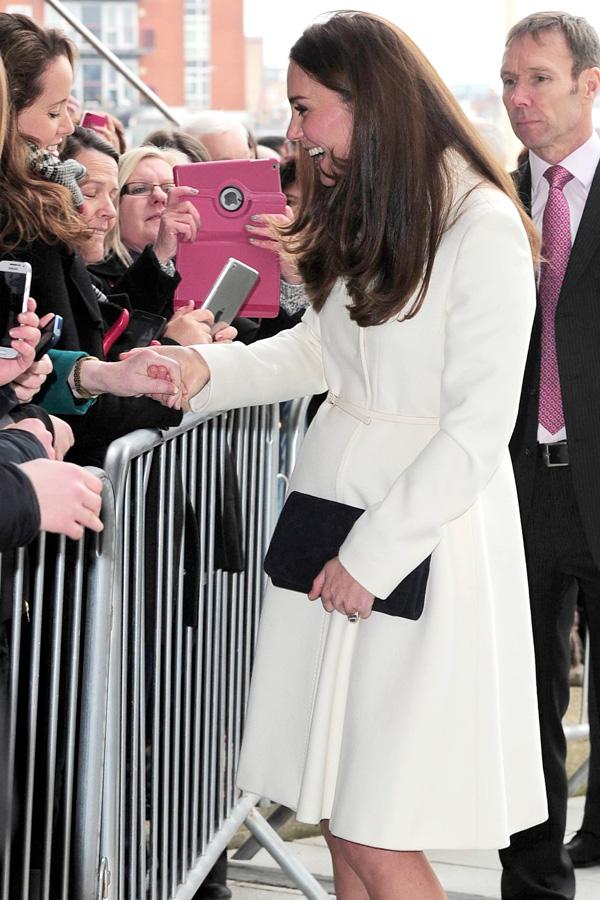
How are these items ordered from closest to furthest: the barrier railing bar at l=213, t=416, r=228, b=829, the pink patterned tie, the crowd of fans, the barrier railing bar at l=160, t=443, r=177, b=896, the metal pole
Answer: the crowd of fans → the barrier railing bar at l=160, t=443, r=177, b=896 → the barrier railing bar at l=213, t=416, r=228, b=829 → the pink patterned tie → the metal pole

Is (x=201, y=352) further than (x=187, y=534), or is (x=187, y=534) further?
(x=187, y=534)

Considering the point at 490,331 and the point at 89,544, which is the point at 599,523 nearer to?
the point at 490,331

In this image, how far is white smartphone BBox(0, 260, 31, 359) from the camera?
6.28 ft

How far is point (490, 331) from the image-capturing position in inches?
76.3

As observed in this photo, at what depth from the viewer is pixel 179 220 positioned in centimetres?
304

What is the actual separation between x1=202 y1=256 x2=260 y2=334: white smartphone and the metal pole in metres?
4.18

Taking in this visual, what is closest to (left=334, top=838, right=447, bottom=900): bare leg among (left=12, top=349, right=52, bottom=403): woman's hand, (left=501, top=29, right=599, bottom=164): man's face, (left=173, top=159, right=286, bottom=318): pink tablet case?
(left=12, top=349, right=52, bottom=403): woman's hand

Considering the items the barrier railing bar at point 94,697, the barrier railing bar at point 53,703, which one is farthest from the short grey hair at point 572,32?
the barrier railing bar at point 53,703

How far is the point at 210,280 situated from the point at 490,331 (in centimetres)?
129

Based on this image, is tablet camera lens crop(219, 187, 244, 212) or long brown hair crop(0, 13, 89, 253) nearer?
long brown hair crop(0, 13, 89, 253)

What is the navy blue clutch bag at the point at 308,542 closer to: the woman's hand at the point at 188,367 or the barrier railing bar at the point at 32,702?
the woman's hand at the point at 188,367

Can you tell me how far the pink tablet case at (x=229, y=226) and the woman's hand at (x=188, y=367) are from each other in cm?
65

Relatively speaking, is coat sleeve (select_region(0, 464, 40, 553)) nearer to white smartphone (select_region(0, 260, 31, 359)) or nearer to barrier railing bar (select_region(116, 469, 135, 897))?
white smartphone (select_region(0, 260, 31, 359))

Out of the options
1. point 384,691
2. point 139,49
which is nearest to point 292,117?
point 384,691
